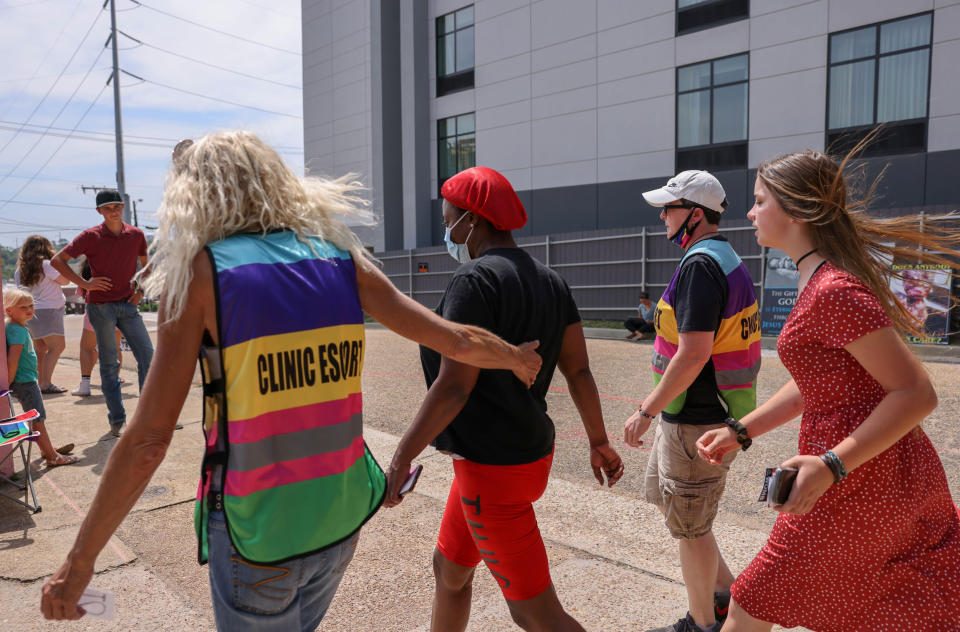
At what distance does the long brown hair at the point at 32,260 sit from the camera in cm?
801

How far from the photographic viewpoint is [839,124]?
17953 millimetres

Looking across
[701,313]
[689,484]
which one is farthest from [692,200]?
[689,484]

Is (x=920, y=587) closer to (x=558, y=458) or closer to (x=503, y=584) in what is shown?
(x=503, y=584)

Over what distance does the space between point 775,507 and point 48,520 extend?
4382 mm

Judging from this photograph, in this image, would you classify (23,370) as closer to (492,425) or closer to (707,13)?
(492,425)

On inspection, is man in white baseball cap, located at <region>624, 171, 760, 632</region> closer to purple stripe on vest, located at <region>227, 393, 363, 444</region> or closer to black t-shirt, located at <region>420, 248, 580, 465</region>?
black t-shirt, located at <region>420, 248, 580, 465</region>

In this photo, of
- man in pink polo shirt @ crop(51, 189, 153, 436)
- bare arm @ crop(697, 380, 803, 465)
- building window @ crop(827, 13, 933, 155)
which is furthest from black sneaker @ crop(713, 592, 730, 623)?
building window @ crop(827, 13, 933, 155)

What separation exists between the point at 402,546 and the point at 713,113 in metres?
19.1

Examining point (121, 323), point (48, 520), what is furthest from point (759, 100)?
point (48, 520)

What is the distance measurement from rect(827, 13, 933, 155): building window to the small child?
16867 mm

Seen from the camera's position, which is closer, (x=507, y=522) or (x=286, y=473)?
(x=286, y=473)

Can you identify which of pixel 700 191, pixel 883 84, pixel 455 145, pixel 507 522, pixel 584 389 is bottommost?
pixel 507 522

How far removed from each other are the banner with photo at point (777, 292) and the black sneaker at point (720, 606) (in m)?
13.2

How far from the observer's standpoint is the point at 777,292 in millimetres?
15383
